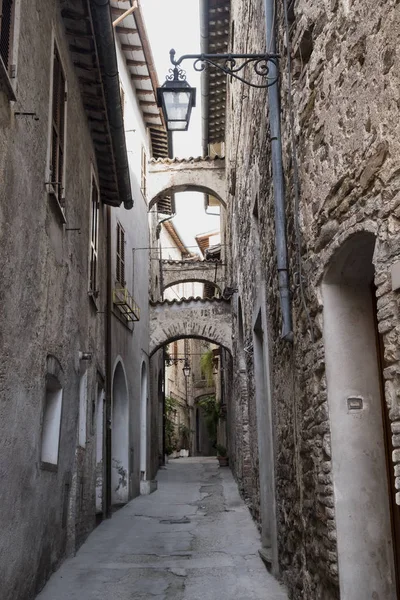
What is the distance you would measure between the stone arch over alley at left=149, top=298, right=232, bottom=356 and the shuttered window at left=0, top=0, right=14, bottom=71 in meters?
12.8

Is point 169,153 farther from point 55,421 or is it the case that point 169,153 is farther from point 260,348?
point 55,421

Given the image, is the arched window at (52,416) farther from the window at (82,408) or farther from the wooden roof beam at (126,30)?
the wooden roof beam at (126,30)

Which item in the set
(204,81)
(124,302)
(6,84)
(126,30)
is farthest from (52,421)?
(204,81)

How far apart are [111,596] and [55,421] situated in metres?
1.78

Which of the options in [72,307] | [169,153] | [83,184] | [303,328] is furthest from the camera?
[169,153]

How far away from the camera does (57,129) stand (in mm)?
6828

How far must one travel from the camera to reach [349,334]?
13.9ft

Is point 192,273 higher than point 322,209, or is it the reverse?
point 192,273

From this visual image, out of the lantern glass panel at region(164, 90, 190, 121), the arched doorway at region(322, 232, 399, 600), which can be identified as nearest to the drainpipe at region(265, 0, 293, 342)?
the lantern glass panel at region(164, 90, 190, 121)

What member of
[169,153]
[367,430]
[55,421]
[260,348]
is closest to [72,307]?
[55,421]

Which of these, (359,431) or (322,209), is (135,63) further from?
(359,431)

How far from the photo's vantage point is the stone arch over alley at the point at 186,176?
62.8ft

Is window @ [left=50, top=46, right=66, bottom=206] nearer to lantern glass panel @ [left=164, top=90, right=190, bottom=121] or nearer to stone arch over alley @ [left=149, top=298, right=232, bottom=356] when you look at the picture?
lantern glass panel @ [left=164, top=90, right=190, bottom=121]

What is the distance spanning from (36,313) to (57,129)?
2.12m
